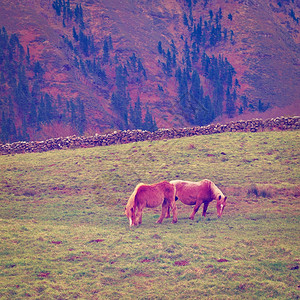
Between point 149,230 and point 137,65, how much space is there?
6206 centimetres

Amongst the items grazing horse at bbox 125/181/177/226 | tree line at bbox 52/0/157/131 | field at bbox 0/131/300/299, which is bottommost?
field at bbox 0/131/300/299

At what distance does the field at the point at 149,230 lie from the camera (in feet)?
28.0

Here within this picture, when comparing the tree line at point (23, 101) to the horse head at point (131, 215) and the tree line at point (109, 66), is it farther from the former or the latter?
the horse head at point (131, 215)

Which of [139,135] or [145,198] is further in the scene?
[139,135]

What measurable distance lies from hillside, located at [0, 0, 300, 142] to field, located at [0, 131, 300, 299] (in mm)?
26556

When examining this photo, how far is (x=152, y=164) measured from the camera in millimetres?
22562

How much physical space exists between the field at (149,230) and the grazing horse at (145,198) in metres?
0.47

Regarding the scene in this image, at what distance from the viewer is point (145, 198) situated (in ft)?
43.3

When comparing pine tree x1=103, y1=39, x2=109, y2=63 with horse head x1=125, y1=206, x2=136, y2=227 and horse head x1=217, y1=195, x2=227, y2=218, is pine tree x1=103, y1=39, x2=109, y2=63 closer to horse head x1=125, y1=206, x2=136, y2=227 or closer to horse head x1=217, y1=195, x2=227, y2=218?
horse head x1=217, y1=195, x2=227, y2=218

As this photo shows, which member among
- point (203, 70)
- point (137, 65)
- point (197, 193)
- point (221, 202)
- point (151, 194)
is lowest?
point (221, 202)

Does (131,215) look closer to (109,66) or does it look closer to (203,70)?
(109,66)

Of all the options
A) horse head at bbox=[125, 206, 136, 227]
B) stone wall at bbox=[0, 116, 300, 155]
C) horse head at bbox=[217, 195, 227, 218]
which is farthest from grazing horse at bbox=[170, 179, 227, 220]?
stone wall at bbox=[0, 116, 300, 155]

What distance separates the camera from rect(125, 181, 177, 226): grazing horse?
13.1 meters

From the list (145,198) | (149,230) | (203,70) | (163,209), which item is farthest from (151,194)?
(203,70)
